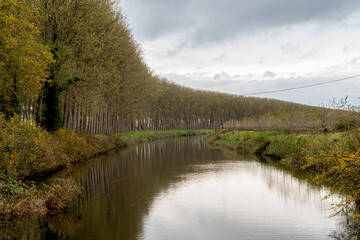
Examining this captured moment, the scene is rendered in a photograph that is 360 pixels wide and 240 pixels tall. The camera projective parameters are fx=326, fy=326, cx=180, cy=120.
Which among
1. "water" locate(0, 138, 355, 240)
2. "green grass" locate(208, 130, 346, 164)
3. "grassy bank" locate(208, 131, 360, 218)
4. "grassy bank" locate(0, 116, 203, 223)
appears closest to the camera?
"grassy bank" locate(208, 131, 360, 218)

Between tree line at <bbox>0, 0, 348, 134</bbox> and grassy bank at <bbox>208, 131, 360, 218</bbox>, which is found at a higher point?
tree line at <bbox>0, 0, 348, 134</bbox>

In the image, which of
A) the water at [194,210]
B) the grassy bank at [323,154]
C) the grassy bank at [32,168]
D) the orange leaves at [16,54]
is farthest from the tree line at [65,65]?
the water at [194,210]

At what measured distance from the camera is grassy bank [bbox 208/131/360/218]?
29.9 feet

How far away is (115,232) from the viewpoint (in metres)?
9.34

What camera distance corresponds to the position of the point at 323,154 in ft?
35.4

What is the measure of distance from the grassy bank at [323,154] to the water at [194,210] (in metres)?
1.02

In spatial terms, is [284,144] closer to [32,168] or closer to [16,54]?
[32,168]

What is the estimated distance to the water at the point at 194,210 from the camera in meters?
9.25

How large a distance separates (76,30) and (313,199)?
21809mm

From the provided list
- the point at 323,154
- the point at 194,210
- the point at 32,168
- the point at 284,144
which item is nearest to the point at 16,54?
the point at 32,168

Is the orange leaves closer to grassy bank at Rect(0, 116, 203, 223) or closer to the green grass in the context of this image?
grassy bank at Rect(0, 116, 203, 223)

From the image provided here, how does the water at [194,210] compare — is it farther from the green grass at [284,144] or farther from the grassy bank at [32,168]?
the green grass at [284,144]

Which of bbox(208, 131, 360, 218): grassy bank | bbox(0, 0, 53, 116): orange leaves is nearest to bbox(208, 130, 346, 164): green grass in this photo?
bbox(208, 131, 360, 218): grassy bank

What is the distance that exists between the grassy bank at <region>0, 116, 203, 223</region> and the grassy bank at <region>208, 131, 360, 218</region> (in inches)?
351
